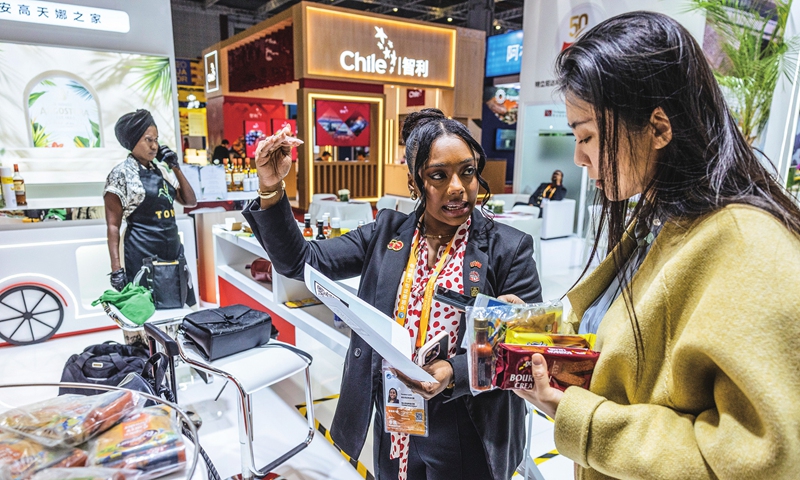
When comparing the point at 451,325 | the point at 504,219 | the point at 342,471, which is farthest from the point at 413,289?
the point at 504,219

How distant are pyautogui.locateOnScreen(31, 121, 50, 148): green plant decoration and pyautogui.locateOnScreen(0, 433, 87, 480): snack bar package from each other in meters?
4.57

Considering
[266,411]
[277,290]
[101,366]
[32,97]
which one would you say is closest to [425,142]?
[101,366]

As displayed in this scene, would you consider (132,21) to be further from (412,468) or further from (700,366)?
(700,366)

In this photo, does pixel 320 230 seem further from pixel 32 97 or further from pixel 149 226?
pixel 32 97

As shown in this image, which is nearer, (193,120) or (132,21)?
(132,21)

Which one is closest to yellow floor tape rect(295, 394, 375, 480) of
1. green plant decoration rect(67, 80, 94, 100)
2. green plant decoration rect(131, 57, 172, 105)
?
green plant decoration rect(131, 57, 172, 105)

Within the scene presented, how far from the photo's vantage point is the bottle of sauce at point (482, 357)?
0.88 meters

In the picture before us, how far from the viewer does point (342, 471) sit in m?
2.50

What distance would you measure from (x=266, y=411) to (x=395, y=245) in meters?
2.12

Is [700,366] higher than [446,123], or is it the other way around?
[446,123]

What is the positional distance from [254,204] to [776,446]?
1.26 meters

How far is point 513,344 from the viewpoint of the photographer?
0.87 meters

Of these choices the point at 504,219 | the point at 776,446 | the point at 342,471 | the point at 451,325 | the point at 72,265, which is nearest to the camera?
the point at 776,446

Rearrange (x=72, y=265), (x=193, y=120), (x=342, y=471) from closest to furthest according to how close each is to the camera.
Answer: (x=342, y=471) → (x=72, y=265) → (x=193, y=120)
